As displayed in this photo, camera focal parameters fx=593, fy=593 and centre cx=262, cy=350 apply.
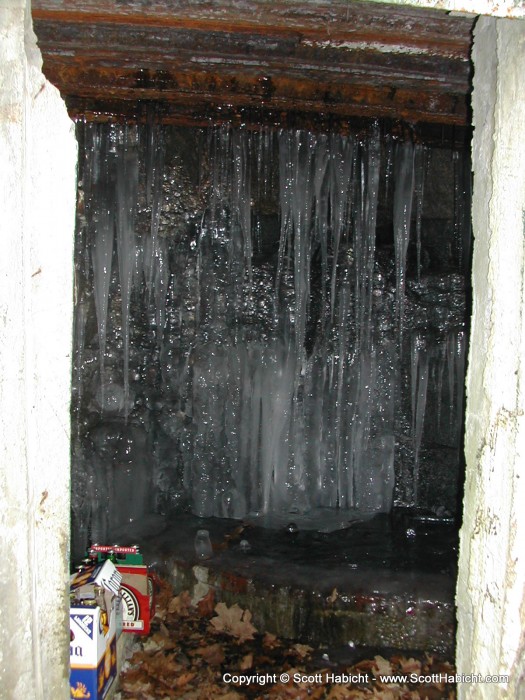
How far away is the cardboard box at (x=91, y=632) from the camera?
2.76 m

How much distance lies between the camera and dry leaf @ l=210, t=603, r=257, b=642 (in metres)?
4.60

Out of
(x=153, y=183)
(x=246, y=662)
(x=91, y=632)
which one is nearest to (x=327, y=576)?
(x=246, y=662)

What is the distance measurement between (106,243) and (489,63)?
201 inches

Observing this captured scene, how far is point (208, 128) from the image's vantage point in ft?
18.2

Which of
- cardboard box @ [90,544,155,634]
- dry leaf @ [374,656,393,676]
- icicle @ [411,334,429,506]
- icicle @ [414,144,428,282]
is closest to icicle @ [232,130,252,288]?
icicle @ [414,144,428,282]

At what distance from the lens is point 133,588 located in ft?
12.6

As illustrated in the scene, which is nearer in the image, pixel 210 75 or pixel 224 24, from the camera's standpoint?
pixel 224 24

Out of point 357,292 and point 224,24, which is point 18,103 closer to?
point 224,24

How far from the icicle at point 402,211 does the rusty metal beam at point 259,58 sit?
0.91 m

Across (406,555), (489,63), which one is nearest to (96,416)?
(406,555)

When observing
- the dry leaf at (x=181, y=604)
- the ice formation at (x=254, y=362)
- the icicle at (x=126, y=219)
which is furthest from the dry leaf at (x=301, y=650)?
the icicle at (x=126, y=219)

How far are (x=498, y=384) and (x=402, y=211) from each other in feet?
15.7

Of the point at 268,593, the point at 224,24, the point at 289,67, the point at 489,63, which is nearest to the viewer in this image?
the point at 489,63

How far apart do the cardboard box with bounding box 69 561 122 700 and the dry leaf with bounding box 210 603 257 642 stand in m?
1.59
